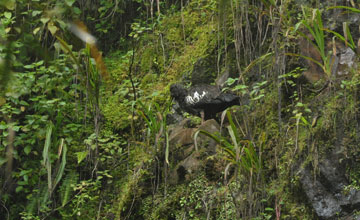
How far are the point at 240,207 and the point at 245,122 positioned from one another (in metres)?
0.65

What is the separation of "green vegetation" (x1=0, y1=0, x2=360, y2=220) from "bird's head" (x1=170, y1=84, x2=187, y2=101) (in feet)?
0.37

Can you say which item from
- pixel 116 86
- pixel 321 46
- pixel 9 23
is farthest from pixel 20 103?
pixel 321 46

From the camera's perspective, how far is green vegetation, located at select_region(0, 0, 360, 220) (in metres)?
3.07

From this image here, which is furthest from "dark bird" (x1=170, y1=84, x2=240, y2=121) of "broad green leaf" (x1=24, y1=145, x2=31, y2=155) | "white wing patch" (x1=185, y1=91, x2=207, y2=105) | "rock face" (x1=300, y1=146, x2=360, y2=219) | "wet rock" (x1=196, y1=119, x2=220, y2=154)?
"broad green leaf" (x1=24, y1=145, x2=31, y2=155)

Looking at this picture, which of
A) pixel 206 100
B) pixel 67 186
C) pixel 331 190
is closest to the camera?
pixel 331 190

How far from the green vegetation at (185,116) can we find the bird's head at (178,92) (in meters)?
0.11

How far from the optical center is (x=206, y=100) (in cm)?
361

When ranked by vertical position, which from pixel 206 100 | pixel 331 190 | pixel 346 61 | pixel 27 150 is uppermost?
pixel 346 61

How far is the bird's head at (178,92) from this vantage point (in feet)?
12.5

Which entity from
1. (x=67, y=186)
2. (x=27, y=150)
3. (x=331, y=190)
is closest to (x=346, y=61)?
(x=331, y=190)

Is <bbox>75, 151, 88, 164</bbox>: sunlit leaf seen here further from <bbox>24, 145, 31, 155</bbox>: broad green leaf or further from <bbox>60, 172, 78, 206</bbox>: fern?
<bbox>24, 145, 31, 155</bbox>: broad green leaf

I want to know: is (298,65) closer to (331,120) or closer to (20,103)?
(331,120)

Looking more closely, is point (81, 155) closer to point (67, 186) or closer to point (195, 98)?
point (67, 186)

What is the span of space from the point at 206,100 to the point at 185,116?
0.28 meters
